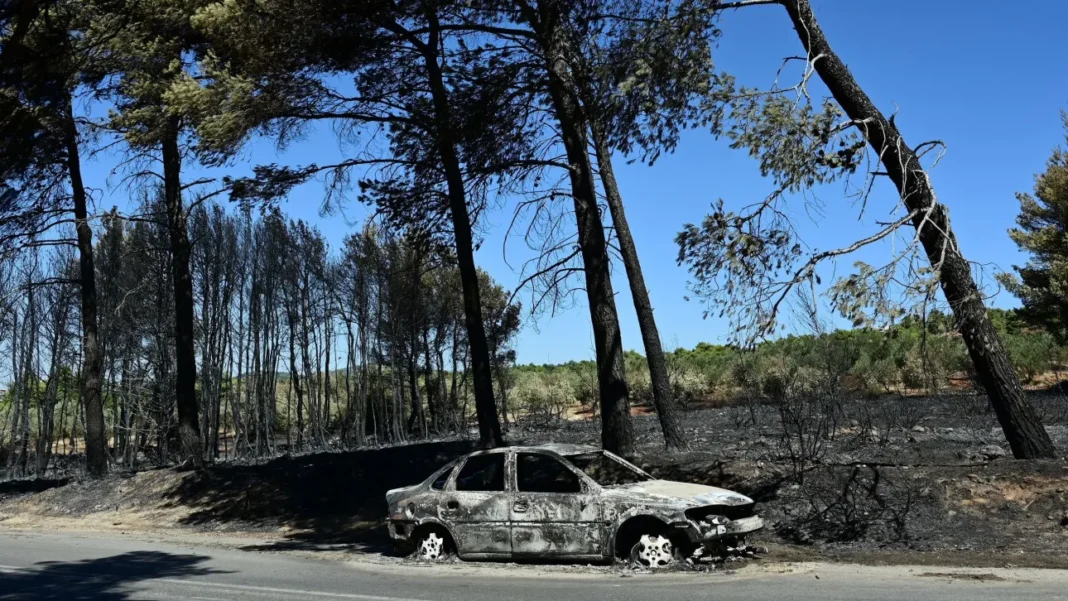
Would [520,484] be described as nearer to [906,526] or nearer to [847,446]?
[906,526]

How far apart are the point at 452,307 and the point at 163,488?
59.5 ft

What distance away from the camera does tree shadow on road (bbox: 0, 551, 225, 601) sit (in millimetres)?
8461

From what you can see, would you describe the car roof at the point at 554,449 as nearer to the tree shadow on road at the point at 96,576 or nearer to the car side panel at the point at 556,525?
the car side panel at the point at 556,525

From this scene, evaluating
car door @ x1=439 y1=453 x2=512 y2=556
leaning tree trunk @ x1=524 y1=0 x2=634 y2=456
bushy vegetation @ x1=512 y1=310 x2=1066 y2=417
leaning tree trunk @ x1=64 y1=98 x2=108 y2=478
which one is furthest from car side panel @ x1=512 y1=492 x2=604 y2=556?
leaning tree trunk @ x1=64 y1=98 x2=108 y2=478

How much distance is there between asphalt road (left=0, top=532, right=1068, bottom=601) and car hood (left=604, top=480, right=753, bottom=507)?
0.76 meters

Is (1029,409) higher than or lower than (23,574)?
higher

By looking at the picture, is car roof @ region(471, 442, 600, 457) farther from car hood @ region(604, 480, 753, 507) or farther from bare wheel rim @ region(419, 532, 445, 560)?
bare wheel rim @ region(419, 532, 445, 560)

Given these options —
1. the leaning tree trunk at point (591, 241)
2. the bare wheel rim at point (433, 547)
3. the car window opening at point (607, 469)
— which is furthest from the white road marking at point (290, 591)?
the leaning tree trunk at point (591, 241)

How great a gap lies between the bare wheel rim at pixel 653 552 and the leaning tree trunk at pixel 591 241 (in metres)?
4.39

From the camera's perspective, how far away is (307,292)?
3222 cm

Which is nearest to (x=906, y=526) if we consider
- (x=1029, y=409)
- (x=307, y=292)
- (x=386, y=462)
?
(x=1029, y=409)

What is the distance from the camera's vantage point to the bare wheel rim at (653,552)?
9047mm

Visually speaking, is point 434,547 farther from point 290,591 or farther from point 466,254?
point 466,254

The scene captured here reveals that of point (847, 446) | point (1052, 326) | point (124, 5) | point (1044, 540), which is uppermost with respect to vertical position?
point (124, 5)
